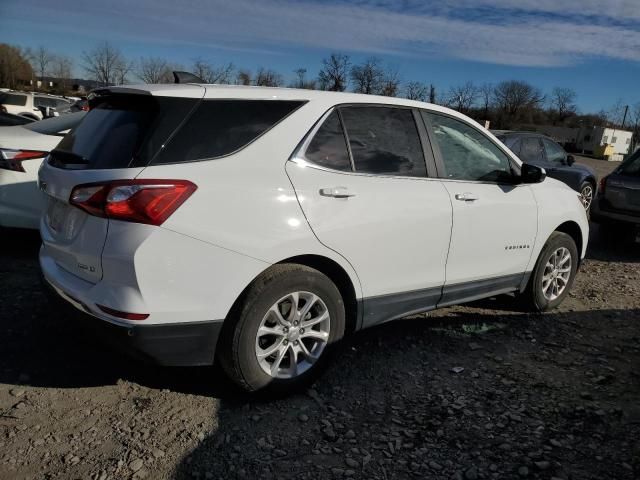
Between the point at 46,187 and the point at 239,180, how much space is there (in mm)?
1188

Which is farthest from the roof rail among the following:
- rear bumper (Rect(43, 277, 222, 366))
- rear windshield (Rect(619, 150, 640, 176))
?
rear windshield (Rect(619, 150, 640, 176))

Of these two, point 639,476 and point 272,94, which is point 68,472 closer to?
point 272,94

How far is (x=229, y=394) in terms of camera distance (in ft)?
10.5

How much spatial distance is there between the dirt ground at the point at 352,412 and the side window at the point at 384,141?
1347 millimetres

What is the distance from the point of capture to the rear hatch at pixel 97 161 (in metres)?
2.63

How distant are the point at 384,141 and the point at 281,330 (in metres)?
1.38

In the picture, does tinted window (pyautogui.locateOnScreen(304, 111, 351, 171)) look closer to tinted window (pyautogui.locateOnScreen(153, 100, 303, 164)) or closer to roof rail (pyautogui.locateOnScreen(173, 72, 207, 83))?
tinted window (pyautogui.locateOnScreen(153, 100, 303, 164))

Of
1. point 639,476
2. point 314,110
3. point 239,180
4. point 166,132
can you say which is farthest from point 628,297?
point 166,132

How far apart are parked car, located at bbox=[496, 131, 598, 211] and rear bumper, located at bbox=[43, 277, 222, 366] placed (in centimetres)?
768

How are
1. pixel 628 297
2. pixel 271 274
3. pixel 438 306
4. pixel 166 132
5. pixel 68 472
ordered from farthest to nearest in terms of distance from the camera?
pixel 628 297 → pixel 438 306 → pixel 271 274 → pixel 166 132 → pixel 68 472

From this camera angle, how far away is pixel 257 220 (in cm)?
277

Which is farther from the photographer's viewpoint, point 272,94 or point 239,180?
point 272,94

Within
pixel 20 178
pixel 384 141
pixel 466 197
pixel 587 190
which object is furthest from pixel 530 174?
pixel 587 190

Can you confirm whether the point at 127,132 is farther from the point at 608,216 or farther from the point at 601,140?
the point at 601,140
